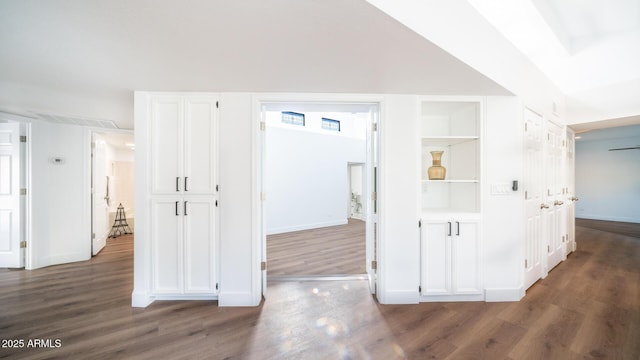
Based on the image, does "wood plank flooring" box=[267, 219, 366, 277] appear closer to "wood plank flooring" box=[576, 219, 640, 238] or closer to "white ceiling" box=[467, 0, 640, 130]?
"white ceiling" box=[467, 0, 640, 130]

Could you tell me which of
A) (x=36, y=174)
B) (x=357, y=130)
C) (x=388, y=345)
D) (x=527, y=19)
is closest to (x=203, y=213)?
(x=388, y=345)

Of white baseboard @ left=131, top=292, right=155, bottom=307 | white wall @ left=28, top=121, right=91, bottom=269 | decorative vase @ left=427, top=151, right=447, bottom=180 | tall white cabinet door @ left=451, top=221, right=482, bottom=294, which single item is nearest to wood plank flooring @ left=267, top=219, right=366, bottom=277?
tall white cabinet door @ left=451, top=221, right=482, bottom=294

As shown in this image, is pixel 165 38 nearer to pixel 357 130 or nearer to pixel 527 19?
pixel 527 19

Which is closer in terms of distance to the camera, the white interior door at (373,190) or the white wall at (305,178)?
the white interior door at (373,190)

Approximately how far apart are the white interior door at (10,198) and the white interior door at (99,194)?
0.78 metres

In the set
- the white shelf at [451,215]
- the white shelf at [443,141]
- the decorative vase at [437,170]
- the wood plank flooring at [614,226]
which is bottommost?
the wood plank flooring at [614,226]

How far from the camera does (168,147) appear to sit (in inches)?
91.7

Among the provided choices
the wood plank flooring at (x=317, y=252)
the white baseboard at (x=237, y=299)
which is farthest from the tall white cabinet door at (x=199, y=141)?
the wood plank flooring at (x=317, y=252)

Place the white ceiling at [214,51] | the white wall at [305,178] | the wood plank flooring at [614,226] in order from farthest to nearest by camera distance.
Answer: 1. the white wall at [305,178]
2. the wood plank flooring at [614,226]
3. the white ceiling at [214,51]

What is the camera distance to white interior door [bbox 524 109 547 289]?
2.56m

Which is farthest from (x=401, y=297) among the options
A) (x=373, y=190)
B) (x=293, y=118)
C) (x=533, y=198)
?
(x=293, y=118)

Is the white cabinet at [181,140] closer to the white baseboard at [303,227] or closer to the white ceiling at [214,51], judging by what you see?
the white ceiling at [214,51]

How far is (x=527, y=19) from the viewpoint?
262cm

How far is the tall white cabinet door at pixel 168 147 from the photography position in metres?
2.32
